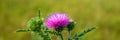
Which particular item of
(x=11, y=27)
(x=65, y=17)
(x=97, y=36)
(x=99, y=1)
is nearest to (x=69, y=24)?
(x=65, y=17)

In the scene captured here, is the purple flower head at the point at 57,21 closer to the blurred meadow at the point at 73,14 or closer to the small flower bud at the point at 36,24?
the small flower bud at the point at 36,24

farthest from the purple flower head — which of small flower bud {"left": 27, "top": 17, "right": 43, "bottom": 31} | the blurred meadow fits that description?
the blurred meadow

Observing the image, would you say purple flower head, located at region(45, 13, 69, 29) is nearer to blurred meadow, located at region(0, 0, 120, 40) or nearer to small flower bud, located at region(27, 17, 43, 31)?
small flower bud, located at region(27, 17, 43, 31)

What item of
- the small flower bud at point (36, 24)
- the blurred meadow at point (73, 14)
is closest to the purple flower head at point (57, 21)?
the small flower bud at point (36, 24)

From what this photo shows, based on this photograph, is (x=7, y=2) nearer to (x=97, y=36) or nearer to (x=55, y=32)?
(x=97, y=36)

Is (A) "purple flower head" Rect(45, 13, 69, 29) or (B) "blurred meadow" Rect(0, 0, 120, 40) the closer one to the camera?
(A) "purple flower head" Rect(45, 13, 69, 29)

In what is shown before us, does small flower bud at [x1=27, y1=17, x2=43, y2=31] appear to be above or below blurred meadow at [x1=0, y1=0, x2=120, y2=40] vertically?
above

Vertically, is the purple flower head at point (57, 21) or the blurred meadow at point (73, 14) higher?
the purple flower head at point (57, 21)
